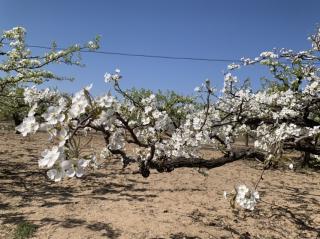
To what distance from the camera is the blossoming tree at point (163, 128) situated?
2.62 m

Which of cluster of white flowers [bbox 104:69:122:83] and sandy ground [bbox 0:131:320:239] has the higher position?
cluster of white flowers [bbox 104:69:122:83]

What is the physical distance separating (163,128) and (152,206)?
8.01 ft

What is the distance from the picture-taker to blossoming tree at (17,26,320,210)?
2617 millimetres

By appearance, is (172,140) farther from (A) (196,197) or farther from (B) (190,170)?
(B) (190,170)

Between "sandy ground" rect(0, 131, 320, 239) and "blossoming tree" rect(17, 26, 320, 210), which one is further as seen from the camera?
"sandy ground" rect(0, 131, 320, 239)

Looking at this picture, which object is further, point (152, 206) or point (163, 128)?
point (152, 206)

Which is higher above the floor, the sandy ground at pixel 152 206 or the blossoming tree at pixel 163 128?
the blossoming tree at pixel 163 128

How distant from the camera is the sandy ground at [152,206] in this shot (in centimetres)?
709

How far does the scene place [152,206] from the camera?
27.6 ft

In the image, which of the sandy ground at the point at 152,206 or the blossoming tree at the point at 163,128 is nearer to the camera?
the blossoming tree at the point at 163,128

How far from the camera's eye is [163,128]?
662 cm

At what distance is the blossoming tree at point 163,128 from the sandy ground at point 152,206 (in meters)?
1.38

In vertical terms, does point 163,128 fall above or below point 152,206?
above

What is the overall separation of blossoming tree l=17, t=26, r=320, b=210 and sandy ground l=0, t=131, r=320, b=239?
4.53 feet
